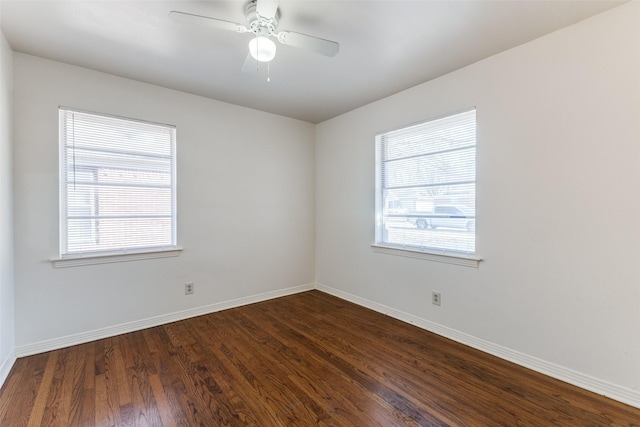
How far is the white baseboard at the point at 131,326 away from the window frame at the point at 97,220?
2.16 feet

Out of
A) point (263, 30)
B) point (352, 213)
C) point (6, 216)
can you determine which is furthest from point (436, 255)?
point (6, 216)

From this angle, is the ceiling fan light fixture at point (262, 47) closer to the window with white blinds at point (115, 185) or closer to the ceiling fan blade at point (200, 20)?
the ceiling fan blade at point (200, 20)

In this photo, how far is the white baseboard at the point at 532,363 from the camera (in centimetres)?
186

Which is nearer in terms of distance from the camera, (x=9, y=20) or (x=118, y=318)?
(x=9, y=20)

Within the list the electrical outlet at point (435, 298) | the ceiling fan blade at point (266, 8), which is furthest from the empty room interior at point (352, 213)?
the ceiling fan blade at point (266, 8)

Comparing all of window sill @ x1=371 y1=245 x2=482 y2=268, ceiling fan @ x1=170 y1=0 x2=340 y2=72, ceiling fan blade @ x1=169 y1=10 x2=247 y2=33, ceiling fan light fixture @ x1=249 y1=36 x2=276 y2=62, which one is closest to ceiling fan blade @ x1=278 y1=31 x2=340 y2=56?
ceiling fan @ x1=170 y1=0 x2=340 y2=72

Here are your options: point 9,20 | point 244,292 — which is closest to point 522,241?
point 244,292

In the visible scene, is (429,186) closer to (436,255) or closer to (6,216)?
(436,255)

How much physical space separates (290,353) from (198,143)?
247cm

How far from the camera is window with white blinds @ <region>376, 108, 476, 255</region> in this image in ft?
8.77

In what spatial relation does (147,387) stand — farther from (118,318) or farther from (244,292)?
(244,292)

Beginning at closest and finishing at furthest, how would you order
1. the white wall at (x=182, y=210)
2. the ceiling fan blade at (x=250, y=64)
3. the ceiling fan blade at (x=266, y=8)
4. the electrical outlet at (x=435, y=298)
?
the ceiling fan blade at (x=266, y=8) < the ceiling fan blade at (x=250, y=64) < the white wall at (x=182, y=210) < the electrical outlet at (x=435, y=298)

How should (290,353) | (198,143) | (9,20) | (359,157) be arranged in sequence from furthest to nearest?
1. (359,157)
2. (198,143)
3. (290,353)
4. (9,20)

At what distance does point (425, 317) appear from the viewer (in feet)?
9.75
